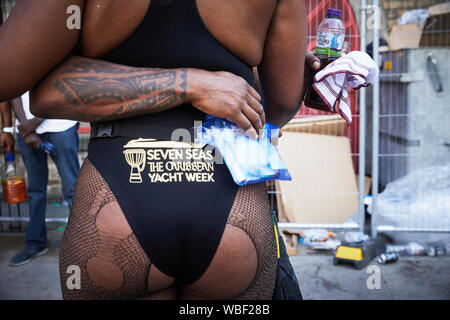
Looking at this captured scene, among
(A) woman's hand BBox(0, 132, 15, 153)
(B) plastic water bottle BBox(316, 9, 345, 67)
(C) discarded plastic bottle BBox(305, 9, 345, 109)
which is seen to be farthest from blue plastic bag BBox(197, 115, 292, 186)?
(A) woman's hand BBox(0, 132, 15, 153)

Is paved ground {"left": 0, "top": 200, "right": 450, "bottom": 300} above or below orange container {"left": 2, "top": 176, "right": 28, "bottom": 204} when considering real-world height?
below

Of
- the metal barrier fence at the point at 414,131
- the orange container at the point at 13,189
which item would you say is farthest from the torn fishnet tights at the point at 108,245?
the orange container at the point at 13,189

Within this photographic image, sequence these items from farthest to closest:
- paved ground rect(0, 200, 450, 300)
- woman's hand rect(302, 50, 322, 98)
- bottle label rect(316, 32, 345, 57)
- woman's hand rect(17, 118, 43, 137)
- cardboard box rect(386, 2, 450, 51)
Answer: cardboard box rect(386, 2, 450, 51), woman's hand rect(17, 118, 43, 137), paved ground rect(0, 200, 450, 300), bottle label rect(316, 32, 345, 57), woman's hand rect(302, 50, 322, 98)

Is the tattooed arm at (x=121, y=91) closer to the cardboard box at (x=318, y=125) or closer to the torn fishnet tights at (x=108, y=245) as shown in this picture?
the torn fishnet tights at (x=108, y=245)

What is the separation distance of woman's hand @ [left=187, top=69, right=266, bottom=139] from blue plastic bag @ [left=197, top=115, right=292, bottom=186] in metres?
0.03

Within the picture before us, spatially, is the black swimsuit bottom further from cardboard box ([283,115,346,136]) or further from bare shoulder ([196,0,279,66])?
cardboard box ([283,115,346,136])

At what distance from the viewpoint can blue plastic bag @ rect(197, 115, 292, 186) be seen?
3.59 feet

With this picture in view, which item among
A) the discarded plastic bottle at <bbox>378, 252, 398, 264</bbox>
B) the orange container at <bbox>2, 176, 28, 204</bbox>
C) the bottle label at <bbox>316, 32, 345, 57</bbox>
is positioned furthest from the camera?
the orange container at <bbox>2, 176, 28, 204</bbox>

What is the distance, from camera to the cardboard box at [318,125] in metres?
4.50

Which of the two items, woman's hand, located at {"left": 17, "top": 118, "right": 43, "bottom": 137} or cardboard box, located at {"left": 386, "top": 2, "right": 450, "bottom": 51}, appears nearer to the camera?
woman's hand, located at {"left": 17, "top": 118, "right": 43, "bottom": 137}

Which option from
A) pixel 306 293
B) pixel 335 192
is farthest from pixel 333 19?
pixel 335 192

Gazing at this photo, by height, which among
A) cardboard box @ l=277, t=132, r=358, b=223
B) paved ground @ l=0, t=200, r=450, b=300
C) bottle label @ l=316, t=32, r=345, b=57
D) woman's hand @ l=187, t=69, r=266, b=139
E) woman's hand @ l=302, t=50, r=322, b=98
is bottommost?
paved ground @ l=0, t=200, r=450, b=300

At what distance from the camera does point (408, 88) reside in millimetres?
4742
